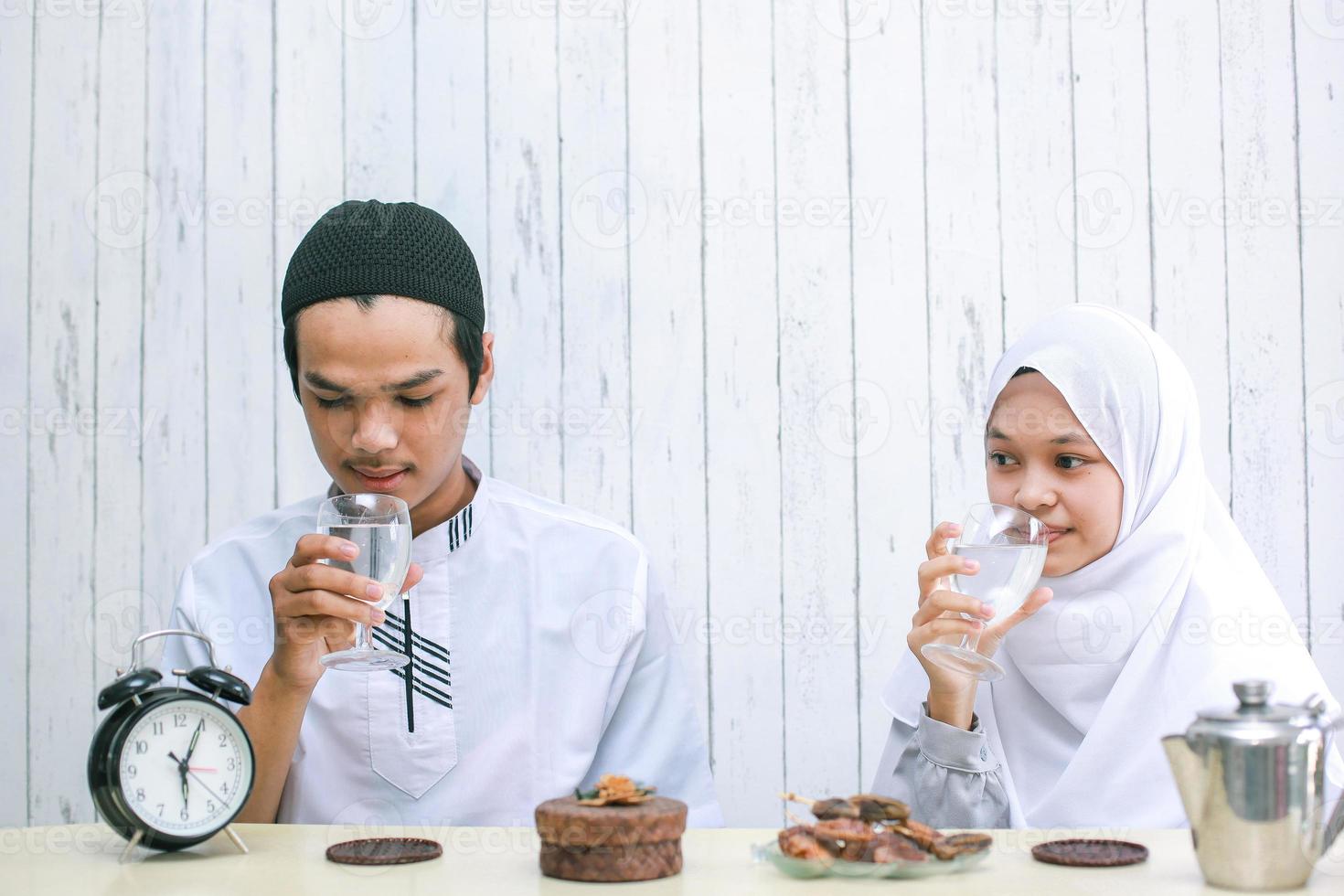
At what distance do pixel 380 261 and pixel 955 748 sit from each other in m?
1.11

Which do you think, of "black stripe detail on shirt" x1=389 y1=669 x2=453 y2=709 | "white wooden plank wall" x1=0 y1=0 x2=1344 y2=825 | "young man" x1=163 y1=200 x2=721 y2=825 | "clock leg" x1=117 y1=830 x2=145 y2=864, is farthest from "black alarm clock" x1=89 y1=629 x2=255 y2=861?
"white wooden plank wall" x1=0 y1=0 x2=1344 y2=825

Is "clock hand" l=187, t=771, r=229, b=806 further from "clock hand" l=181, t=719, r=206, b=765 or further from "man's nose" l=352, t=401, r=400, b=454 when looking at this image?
"man's nose" l=352, t=401, r=400, b=454

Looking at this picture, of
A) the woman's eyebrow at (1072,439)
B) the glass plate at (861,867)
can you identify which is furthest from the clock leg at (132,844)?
the woman's eyebrow at (1072,439)

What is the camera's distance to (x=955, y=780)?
192cm

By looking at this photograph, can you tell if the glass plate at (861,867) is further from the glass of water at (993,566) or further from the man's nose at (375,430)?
the man's nose at (375,430)

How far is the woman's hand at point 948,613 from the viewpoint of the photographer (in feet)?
5.37

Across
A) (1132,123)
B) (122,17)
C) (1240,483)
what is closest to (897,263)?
(1132,123)

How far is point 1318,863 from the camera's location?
1276mm

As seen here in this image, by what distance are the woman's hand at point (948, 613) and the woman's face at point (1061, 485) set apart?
4.9 inches

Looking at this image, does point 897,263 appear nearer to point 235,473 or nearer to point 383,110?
point 383,110

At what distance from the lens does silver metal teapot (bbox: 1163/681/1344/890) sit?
3.84ft

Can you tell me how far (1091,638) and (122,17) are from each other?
7.56ft

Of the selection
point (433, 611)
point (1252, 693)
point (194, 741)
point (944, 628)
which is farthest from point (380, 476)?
point (1252, 693)

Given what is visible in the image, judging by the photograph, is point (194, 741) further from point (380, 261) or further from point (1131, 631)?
point (1131, 631)
